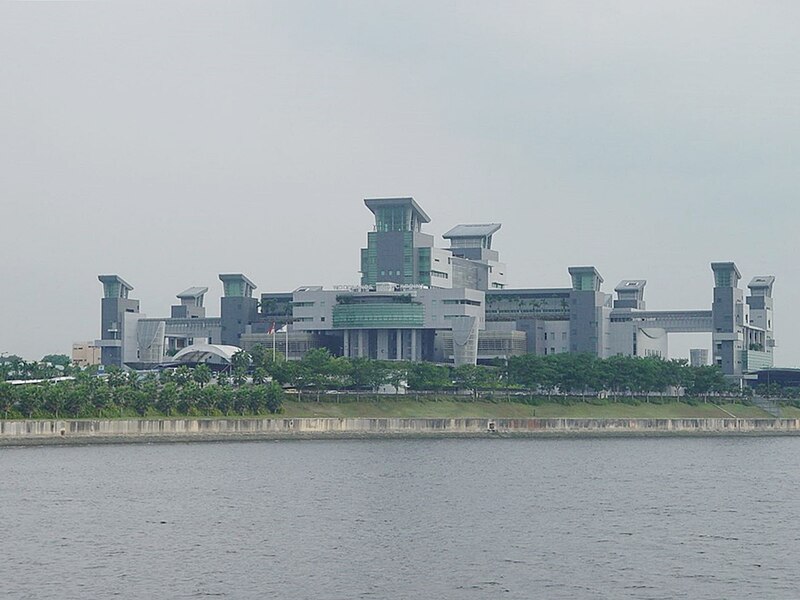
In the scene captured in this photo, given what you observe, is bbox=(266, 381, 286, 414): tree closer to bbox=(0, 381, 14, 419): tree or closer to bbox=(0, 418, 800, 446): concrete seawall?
bbox=(0, 418, 800, 446): concrete seawall

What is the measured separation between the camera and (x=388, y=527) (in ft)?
301

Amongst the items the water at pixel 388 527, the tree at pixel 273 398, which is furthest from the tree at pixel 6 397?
the tree at pixel 273 398

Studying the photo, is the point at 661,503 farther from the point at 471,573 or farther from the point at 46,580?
the point at 46,580

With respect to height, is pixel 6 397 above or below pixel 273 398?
above

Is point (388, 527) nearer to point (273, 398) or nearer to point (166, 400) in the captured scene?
point (166, 400)

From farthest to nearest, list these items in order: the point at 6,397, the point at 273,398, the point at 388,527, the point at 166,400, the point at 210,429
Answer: the point at 273,398 < the point at 166,400 < the point at 210,429 < the point at 6,397 < the point at 388,527

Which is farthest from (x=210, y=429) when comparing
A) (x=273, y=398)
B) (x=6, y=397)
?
(x=6, y=397)

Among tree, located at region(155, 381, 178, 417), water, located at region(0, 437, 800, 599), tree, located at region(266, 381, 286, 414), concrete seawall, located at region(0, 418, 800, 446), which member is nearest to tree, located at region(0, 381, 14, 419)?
concrete seawall, located at region(0, 418, 800, 446)

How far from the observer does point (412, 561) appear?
78.0 meters

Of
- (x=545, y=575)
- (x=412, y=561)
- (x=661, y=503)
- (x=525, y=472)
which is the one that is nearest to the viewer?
(x=545, y=575)

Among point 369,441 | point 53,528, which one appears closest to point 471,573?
point 53,528

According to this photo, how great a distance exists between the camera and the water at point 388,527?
7075cm

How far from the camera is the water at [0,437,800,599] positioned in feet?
232

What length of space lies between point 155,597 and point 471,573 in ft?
57.5
